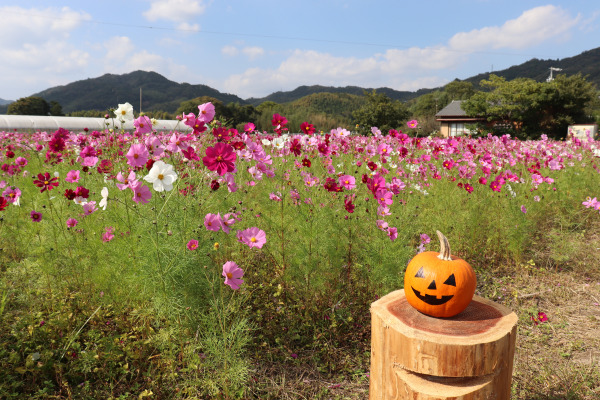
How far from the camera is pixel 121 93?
112 meters

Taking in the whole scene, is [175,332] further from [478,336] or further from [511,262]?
[511,262]

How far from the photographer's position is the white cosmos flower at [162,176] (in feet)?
4.75

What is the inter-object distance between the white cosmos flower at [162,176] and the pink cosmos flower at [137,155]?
144 mm

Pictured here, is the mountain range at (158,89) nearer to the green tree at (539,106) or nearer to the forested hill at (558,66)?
the forested hill at (558,66)

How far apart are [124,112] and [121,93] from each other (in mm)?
126750

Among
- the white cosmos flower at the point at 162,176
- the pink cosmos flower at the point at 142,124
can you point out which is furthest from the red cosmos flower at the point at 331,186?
the pink cosmos flower at the point at 142,124

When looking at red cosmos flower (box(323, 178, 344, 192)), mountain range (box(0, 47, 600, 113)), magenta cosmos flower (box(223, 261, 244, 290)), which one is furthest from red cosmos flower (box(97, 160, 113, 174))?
mountain range (box(0, 47, 600, 113))

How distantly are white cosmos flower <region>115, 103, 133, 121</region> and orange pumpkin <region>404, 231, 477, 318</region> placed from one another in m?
1.73

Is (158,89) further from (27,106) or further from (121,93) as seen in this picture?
(27,106)

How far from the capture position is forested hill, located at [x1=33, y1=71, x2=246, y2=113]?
99562mm

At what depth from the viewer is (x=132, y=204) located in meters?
2.08

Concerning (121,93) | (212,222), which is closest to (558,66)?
(121,93)

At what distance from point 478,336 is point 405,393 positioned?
12.6 inches

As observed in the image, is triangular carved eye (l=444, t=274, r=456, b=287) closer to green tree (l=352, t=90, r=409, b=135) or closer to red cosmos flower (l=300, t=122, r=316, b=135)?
red cosmos flower (l=300, t=122, r=316, b=135)
